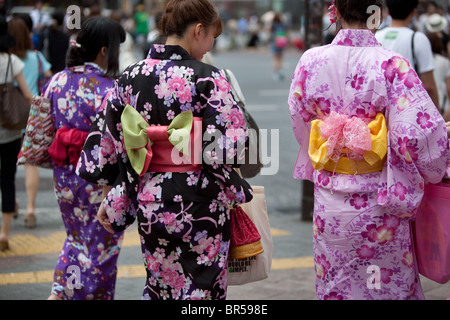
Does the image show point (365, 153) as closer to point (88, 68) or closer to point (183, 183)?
point (183, 183)

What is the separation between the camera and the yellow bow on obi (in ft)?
9.57

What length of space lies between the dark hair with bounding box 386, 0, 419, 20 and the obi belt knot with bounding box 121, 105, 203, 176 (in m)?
2.51

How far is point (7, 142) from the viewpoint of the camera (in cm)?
562

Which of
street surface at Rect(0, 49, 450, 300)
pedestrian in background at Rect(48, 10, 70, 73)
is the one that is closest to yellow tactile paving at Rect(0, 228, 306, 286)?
street surface at Rect(0, 49, 450, 300)

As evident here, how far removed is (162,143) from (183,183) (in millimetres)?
201

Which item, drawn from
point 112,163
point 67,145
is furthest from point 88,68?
point 112,163

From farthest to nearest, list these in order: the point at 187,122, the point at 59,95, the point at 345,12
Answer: the point at 59,95, the point at 345,12, the point at 187,122

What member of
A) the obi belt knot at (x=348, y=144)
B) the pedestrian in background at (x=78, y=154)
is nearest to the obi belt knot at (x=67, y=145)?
the pedestrian in background at (x=78, y=154)

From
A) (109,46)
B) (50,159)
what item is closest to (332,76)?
(109,46)

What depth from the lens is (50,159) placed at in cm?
412

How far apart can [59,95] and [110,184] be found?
961 millimetres

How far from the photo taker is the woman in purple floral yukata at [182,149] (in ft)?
9.64

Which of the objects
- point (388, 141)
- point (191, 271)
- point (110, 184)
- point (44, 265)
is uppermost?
point (388, 141)

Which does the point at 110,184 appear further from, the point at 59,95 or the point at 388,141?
the point at 388,141
